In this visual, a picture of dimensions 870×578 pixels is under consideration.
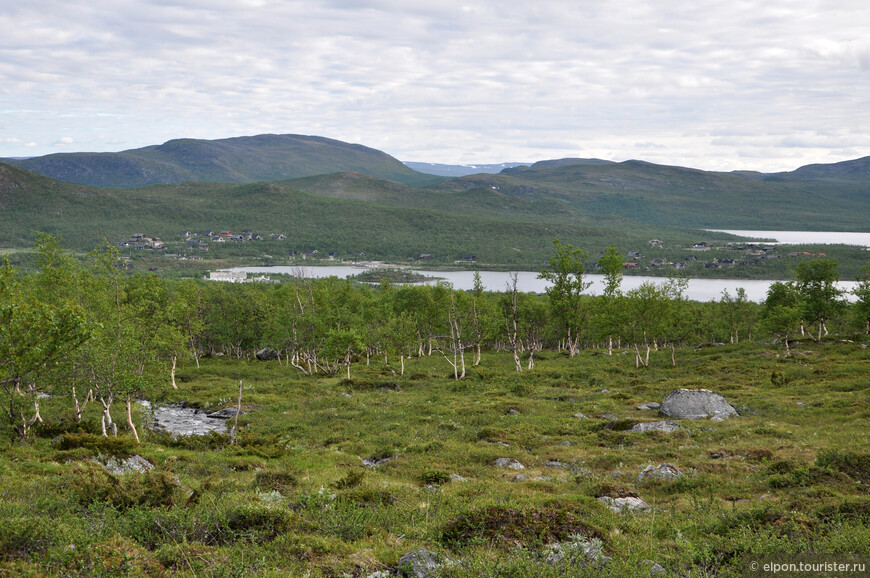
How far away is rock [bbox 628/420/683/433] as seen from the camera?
98.1 ft

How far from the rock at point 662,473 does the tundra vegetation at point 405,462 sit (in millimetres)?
158

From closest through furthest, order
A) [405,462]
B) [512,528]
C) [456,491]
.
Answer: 1. [512,528]
2. [456,491]
3. [405,462]

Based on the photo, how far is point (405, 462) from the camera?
2473cm

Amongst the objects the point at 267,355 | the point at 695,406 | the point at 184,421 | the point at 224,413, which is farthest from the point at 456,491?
the point at 267,355

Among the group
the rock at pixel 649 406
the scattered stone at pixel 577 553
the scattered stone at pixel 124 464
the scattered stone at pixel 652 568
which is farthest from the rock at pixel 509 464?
the rock at pixel 649 406

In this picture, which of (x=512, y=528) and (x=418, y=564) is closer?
(x=418, y=564)

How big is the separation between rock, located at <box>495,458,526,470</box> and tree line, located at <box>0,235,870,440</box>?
1786 cm

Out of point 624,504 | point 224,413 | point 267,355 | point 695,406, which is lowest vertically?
point 267,355

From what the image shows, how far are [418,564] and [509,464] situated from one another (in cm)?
1456

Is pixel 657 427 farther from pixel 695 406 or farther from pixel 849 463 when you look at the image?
pixel 849 463

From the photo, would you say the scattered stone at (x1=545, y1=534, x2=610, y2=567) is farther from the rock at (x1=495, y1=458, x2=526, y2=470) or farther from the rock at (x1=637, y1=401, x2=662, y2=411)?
the rock at (x1=637, y1=401, x2=662, y2=411)

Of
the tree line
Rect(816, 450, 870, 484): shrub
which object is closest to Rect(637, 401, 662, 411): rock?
Rect(816, 450, 870, 484): shrub

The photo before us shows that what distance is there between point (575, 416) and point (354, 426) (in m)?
15.5

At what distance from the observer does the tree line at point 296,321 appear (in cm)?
2283
